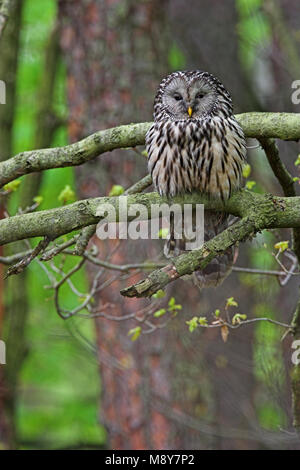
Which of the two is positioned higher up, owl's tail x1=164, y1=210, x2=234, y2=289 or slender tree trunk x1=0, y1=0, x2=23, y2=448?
slender tree trunk x1=0, y1=0, x2=23, y2=448

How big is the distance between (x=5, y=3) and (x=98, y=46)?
251 centimetres

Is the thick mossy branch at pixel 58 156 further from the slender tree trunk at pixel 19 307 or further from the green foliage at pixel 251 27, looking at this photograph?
the green foliage at pixel 251 27

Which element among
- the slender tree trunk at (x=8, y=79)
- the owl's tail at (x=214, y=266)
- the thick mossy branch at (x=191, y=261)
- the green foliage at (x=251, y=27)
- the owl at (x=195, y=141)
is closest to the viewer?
the thick mossy branch at (x=191, y=261)

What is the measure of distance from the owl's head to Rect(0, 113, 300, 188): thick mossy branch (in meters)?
0.61

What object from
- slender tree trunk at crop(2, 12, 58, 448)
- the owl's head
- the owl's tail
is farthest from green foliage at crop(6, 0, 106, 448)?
the owl's head

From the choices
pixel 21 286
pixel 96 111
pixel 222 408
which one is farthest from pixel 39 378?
pixel 96 111

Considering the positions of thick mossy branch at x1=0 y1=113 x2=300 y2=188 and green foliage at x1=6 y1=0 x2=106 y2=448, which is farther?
green foliage at x1=6 y1=0 x2=106 y2=448

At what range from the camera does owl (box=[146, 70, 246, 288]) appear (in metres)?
4.61

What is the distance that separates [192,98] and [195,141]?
31 cm

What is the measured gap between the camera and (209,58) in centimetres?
1033

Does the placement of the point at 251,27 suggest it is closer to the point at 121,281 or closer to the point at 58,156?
the point at 121,281

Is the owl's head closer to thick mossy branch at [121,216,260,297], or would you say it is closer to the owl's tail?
the owl's tail

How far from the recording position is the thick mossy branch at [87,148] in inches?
161

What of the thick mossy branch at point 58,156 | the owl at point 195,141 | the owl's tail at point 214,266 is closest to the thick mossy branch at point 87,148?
the thick mossy branch at point 58,156
